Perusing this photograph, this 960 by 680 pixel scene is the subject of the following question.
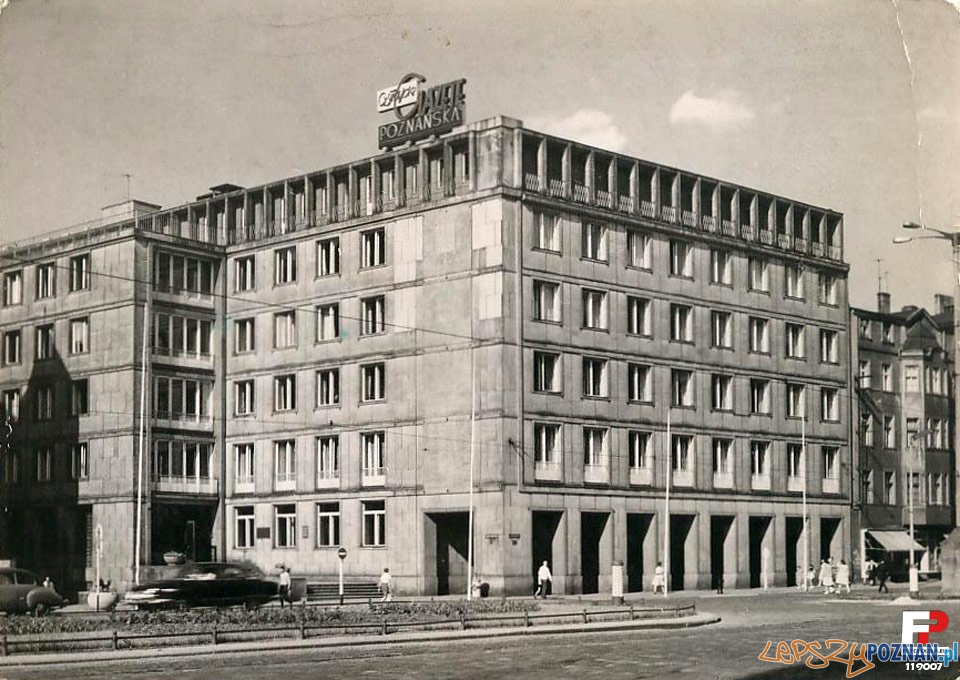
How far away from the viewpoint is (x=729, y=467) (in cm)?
7212

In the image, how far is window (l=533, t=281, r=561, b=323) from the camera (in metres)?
63.0

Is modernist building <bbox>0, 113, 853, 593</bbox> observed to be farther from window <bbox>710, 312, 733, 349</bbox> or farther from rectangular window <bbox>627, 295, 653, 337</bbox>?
rectangular window <bbox>627, 295, 653, 337</bbox>

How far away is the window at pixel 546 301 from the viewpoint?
207 feet

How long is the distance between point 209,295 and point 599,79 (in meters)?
42.4

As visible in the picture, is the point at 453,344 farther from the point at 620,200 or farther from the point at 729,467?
the point at 729,467

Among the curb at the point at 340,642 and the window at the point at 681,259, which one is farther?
Result: the window at the point at 681,259

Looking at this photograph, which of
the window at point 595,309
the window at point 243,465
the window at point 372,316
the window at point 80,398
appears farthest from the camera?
the window at point 243,465

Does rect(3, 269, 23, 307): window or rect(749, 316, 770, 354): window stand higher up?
rect(3, 269, 23, 307): window

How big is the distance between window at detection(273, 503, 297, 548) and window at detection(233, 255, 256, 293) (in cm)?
1242

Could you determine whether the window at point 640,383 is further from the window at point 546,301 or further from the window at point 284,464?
the window at point 284,464

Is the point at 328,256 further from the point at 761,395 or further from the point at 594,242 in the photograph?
the point at 761,395

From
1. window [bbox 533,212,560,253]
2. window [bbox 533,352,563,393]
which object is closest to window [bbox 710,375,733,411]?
window [bbox 533,352,563,393]

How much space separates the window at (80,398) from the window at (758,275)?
36.7 m

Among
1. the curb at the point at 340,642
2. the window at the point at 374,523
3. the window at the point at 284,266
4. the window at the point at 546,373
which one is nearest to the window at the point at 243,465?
the window at the point at 374,523
